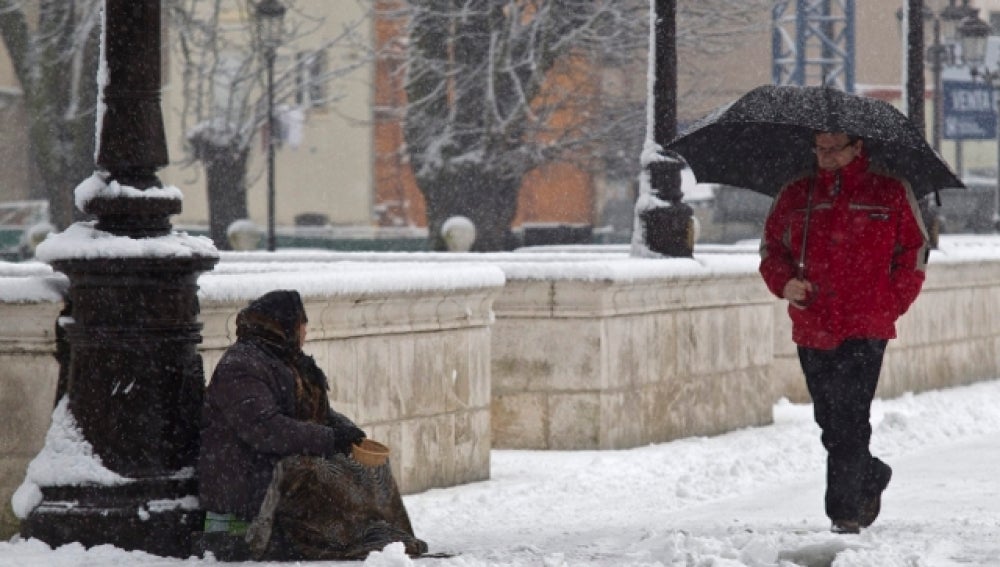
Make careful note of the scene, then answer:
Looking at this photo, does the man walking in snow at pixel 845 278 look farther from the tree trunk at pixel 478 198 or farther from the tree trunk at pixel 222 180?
the tree trunk at pixel 222 180

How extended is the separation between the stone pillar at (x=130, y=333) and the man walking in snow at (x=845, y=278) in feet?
6.97

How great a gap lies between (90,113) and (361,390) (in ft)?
81.5

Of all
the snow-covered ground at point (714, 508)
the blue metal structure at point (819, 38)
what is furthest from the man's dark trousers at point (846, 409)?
the blue metal structure at point (819, 38)

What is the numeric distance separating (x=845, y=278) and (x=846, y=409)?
490 mm

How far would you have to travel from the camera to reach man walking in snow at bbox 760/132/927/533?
8.23 meters

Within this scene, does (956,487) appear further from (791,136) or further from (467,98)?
(467,98)

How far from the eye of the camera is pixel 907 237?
8258 mm

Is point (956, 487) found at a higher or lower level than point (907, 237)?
lower

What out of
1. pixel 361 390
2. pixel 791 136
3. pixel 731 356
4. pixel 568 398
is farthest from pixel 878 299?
pixel 731 356

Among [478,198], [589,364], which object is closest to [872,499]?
[589,364]

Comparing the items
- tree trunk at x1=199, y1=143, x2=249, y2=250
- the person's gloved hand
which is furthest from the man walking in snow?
tree trunk at x1=199, y1=143, x2=249, y2=250

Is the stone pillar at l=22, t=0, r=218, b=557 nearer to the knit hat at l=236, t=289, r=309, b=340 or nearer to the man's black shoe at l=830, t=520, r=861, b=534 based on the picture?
the knit hat at l=236, t=289, r=309, b=340

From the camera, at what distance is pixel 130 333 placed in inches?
307

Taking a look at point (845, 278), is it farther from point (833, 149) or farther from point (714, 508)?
point (714, 508)
